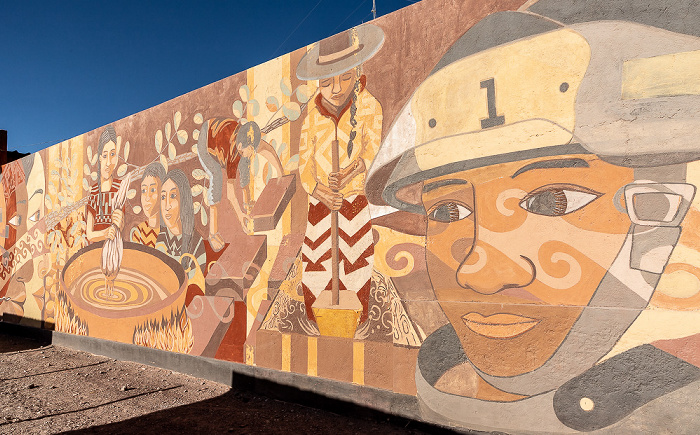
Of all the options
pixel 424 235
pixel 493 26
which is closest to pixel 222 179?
pixel 424 235

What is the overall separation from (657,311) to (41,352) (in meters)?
9.46

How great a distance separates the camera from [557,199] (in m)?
3.75

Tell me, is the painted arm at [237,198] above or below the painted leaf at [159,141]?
below

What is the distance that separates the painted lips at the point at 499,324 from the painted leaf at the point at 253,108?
3.56m

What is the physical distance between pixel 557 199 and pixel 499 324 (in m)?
1.08

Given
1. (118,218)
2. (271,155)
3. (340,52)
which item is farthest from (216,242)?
(340,52)

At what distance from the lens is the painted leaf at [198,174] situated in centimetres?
671

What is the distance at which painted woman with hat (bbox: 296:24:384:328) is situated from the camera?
4914mm

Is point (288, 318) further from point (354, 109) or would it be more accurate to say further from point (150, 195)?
point (150, 195)

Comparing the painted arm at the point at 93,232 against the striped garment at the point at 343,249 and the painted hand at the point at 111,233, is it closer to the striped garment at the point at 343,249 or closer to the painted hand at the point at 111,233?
the painted hand at the point at 111,233

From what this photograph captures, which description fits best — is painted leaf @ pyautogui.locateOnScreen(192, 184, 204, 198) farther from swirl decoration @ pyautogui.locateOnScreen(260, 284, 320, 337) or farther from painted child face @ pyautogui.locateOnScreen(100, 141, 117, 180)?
painted child face @ pyautogui.locateOnScreen(100, 141, 117, 180)

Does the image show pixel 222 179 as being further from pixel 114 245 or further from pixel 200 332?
pixel 114 245

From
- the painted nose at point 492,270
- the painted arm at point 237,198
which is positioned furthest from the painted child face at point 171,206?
the painted nose at point 492,270

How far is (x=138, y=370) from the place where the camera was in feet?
23.8
